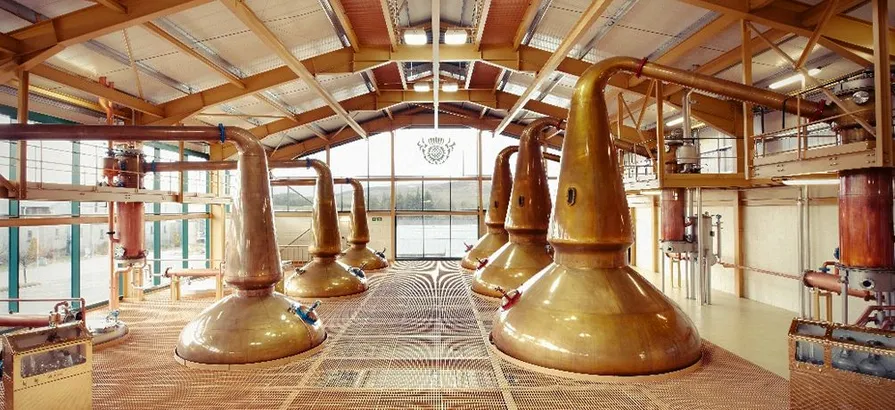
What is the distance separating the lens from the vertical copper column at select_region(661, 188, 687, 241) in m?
10.3

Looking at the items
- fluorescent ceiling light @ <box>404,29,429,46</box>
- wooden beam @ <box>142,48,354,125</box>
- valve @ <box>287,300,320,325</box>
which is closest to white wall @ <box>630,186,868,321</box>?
fluorescent ceiling light @ <box>404,29,429,46</box>

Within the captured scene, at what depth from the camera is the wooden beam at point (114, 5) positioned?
6.09m

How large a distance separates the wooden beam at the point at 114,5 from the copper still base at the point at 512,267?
21.1 feet

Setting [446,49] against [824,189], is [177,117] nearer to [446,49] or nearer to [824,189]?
[446,49]

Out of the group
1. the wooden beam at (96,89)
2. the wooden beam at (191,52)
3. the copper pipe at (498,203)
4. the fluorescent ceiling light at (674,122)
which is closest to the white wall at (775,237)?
the fluorescent ceiling light at (674,122)

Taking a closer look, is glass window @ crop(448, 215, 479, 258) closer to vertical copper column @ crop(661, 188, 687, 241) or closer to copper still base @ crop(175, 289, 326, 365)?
vertical copper column @ crop(661, 188, 687, 241)

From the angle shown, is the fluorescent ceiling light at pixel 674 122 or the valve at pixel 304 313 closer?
the valve at pixel 304 313

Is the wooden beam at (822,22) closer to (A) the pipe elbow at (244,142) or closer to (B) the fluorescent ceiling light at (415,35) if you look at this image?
(B) the fluorescent ceiling light at (415,35)

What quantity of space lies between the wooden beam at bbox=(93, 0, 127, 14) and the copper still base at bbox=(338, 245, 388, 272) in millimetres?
6575

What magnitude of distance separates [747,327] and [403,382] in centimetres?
755

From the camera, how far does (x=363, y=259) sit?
1147cm

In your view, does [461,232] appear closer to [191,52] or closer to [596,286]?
[191,52]

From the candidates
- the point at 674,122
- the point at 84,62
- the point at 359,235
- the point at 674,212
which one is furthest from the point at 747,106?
the point at 84,62

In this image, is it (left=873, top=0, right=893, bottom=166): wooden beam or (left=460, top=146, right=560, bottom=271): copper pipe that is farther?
(left=460, top=146, right=560, bottom=271): copper pipe
